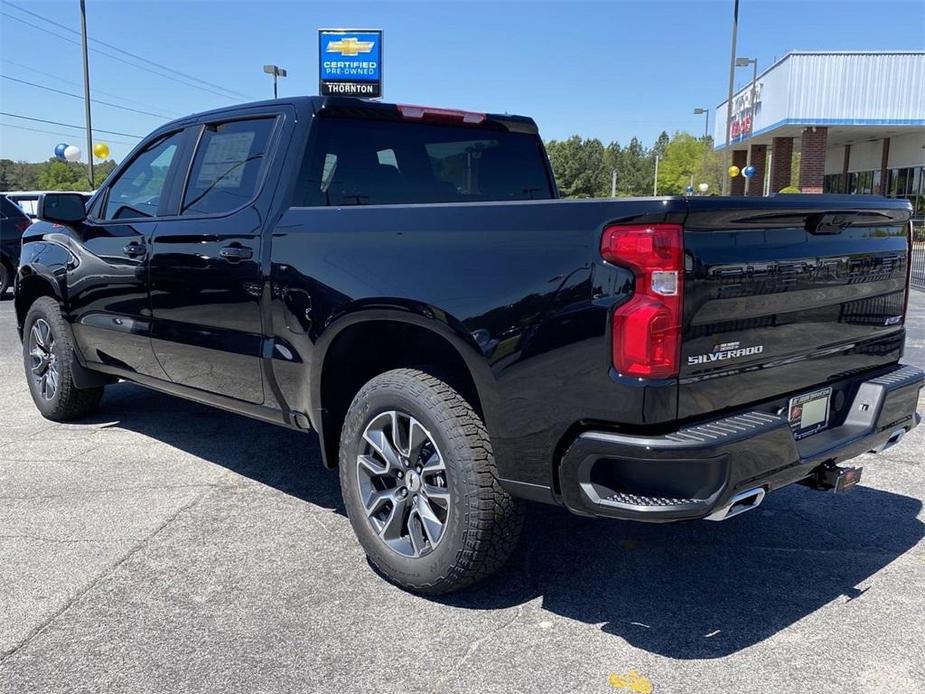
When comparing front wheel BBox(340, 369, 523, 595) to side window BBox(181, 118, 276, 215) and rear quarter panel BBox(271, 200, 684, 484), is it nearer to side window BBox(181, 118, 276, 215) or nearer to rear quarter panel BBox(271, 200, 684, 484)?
rear quarter panel BBox(271, 200, 684, 484)

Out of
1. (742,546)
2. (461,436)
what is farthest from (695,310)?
(742,546)

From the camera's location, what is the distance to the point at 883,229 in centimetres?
350

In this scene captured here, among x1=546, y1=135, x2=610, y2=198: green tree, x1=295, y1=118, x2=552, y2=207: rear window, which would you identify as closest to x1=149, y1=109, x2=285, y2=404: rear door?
x1=295, y1=118, x2=552, y2=207: rear window

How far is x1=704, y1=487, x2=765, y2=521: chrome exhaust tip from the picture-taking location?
2.70m

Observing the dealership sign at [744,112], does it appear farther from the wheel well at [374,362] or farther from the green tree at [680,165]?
the green tree at [680,165]

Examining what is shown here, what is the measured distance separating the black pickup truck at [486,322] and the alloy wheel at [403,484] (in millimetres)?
12

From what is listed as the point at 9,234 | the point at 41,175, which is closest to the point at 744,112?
the point at 9,234

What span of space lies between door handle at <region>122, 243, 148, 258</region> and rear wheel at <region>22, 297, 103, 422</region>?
1139mm

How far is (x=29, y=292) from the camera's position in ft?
19.8

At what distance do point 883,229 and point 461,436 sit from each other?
198 centimetres

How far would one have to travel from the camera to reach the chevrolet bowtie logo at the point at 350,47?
23672 millimetres

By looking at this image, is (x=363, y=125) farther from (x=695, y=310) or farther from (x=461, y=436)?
(x=695, y=310)

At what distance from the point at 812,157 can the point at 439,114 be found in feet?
84.1

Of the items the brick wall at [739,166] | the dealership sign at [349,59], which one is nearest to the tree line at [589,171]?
the brick wall at [739,166]
